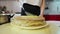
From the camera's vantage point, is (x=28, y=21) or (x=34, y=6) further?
(x=34, y=6)

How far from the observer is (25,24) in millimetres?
668

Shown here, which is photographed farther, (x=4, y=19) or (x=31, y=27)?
(x=4, y=19)

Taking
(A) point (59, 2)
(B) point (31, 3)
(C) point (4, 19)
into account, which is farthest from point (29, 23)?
(A) point (59, 2)

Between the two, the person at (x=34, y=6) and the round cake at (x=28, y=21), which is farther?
the person at (x=34, y=6)

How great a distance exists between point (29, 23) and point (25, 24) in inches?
0.9

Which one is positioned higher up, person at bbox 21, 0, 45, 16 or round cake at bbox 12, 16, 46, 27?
person at bbox 21, 0, 45, 16

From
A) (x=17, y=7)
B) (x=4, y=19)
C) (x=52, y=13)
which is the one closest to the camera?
(x=4, y=19)

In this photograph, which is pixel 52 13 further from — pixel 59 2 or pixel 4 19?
pixel 4 19

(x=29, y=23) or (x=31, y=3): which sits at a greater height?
(x=31, y=3)

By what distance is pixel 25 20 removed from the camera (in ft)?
2.16

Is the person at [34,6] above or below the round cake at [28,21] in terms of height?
above

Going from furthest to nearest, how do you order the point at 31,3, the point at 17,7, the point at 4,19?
the point at 17,7, the point at 31,3, the point at 4,19

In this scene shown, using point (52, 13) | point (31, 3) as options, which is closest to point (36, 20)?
point (31, 3)

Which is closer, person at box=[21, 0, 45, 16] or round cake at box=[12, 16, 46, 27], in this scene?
round cake at box=[12, 16, 46, 27]
